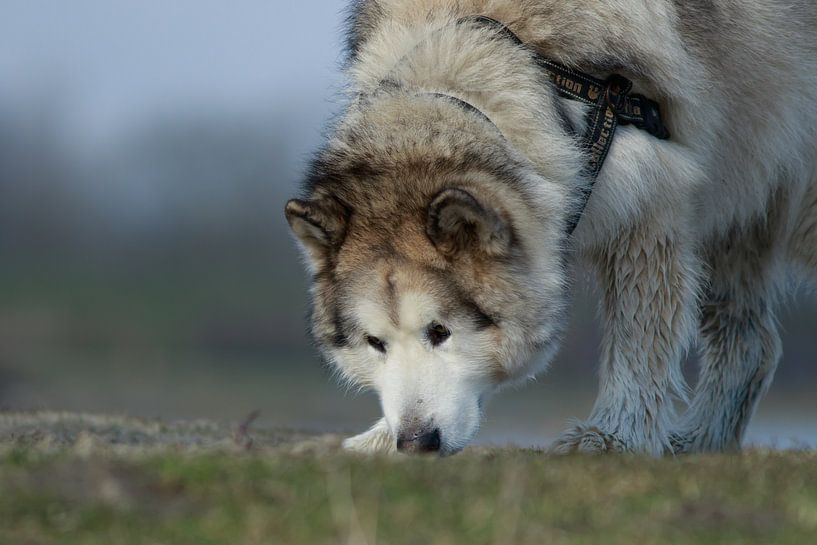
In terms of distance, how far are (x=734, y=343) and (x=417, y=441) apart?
266cm

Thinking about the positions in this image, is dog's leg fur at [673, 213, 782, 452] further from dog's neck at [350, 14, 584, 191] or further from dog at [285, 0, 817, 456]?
dog's neck at [350, 14, 584, 191]

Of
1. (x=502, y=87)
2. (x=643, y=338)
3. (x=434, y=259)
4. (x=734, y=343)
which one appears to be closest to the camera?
(x=434, y=259)

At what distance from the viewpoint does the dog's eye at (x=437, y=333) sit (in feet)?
15.2

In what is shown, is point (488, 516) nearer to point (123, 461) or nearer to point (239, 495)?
point (239, 495)

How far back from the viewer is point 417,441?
14.8 feet

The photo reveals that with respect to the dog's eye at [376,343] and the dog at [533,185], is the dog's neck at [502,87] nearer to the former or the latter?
the dog at [533,185]

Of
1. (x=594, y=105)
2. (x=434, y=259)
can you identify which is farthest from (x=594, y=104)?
(x=434, y=259)

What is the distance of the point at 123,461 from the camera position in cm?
339

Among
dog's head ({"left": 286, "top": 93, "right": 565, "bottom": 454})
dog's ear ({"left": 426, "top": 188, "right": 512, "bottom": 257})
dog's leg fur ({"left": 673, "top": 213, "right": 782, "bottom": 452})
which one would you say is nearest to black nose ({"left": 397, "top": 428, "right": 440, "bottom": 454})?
dog's head ({"left": 286, "top": 93, "right": 565, "bottom": 454})

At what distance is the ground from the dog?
3.56 ft

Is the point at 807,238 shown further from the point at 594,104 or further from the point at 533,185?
the point at 533,185

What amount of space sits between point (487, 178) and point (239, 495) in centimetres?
208

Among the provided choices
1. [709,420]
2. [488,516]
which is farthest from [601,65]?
[488,516]

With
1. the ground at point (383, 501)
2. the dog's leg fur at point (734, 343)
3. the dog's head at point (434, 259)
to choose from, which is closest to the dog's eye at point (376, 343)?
the dog's head at point (434, 259)
